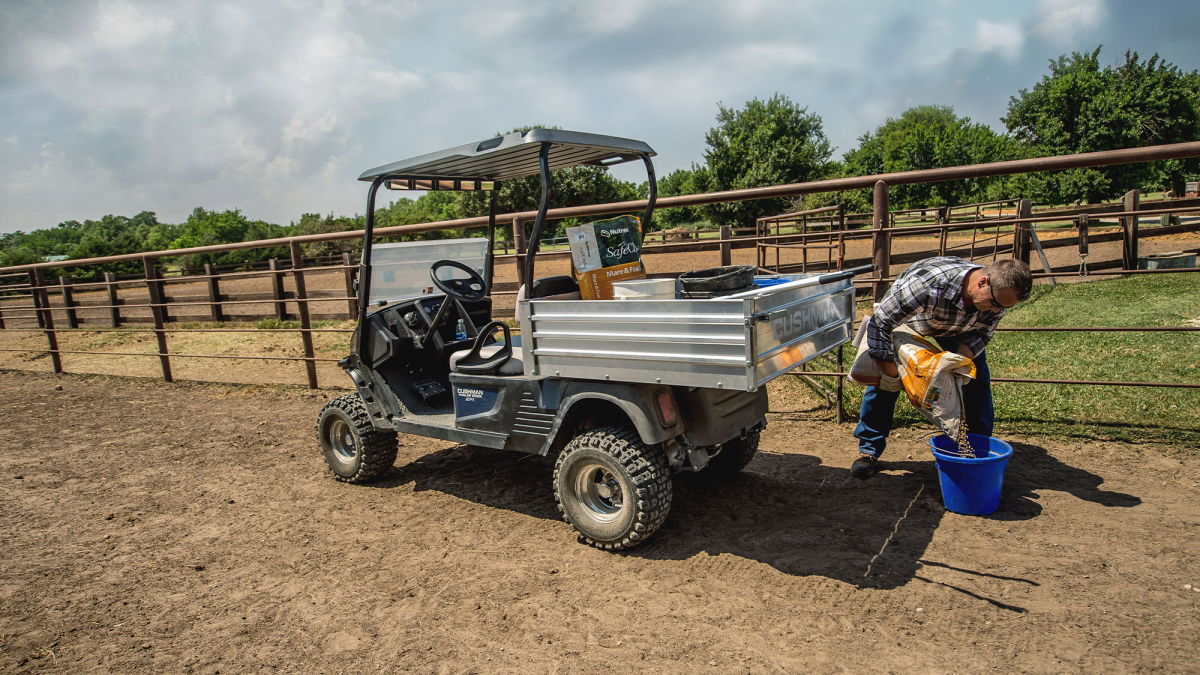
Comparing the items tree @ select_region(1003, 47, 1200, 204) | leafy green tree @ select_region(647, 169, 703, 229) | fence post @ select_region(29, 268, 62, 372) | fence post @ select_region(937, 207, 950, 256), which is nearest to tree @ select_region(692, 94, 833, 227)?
leafy green tree @ select_region(647, 169, 703, 229)

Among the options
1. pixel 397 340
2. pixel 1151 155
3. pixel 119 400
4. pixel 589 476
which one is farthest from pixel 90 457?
pixel 1151 155

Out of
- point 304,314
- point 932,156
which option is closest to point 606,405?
point 304,314

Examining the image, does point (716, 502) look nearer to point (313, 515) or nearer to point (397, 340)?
point (397, 340)

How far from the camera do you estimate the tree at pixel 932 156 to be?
1665 inches

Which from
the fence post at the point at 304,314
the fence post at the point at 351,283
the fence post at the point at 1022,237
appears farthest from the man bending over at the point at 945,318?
the fence post at the point at 1022,237

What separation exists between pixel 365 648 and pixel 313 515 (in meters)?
1.60

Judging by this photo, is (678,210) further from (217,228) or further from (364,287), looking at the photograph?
(364,287)

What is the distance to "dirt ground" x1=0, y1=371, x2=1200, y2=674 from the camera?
2338mm

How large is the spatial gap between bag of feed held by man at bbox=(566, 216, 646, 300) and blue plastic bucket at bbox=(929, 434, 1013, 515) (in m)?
1.79

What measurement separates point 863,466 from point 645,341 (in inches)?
70.5

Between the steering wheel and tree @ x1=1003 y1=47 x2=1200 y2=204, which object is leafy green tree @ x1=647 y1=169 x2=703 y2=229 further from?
the steering wheel

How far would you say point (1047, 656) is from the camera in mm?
2162

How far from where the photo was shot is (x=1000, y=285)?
9.61ft

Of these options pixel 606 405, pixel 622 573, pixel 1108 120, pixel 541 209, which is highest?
pixel 1108 120
